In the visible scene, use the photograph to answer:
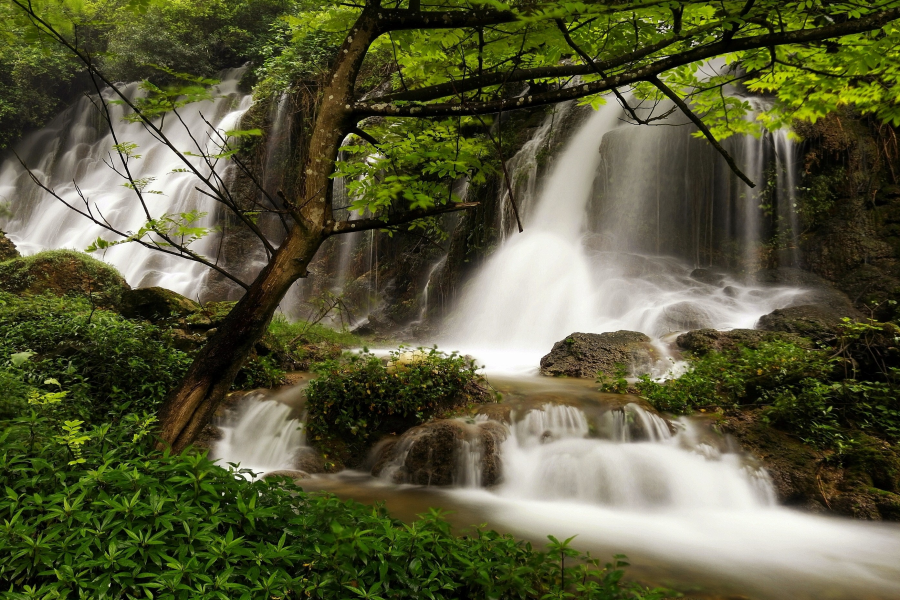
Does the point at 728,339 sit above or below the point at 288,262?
above

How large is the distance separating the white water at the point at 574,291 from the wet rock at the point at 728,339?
140 centimetres

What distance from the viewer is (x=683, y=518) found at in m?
5.18

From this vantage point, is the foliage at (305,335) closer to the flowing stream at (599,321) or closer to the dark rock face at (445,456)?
the flowing stream at (599,321)

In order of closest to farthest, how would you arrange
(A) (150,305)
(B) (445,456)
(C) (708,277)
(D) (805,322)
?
(B) (445,456), (A) (150,305), (D) (805,322), (C) (708,277)

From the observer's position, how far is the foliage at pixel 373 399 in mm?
6617

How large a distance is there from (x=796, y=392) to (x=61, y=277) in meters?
12.8

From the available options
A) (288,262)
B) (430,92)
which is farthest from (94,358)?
(430,92)

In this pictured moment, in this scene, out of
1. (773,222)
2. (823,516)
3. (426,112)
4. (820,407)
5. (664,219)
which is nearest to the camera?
(426,112)

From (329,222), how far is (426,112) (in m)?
0.95

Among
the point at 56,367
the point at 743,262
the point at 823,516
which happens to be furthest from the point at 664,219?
the point at 56,367

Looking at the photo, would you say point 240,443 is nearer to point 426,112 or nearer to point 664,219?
point 426,112

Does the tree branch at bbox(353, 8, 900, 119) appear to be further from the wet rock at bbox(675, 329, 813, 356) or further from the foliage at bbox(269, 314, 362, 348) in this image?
the foliage at bbox(269, 314, 362, 348)

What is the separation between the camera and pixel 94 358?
562cm

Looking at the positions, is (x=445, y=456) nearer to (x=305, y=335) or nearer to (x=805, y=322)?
(x=305, y=335)
